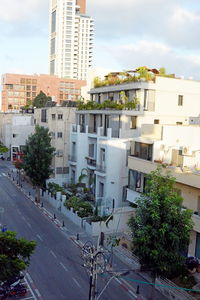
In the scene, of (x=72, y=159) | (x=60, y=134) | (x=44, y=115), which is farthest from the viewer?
(x=44, y=115)

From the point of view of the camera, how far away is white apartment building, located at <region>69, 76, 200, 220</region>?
33031 millimetres

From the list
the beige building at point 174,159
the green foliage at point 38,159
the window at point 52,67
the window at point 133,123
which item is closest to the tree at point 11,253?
the beige building at point 174,159

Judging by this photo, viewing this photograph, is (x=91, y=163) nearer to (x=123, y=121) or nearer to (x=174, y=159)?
(x=123, y=121)

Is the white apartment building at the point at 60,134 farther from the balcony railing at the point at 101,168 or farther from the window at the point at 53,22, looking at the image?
the window at the point at 53,22

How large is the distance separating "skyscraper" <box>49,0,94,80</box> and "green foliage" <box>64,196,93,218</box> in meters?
145

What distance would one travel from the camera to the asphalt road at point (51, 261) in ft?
63.4

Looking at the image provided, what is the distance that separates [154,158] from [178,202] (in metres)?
8.78

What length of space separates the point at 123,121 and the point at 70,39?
5794 inches

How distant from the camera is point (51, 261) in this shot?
23297 mm

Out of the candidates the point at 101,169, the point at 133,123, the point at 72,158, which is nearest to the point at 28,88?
the point at 72,158

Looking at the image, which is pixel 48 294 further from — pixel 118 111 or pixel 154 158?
pixel 118 111

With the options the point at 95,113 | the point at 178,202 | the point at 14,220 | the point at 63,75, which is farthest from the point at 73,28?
the point at 178,202

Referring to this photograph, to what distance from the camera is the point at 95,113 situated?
1499 inches

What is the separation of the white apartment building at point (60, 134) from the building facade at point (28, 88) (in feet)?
279
